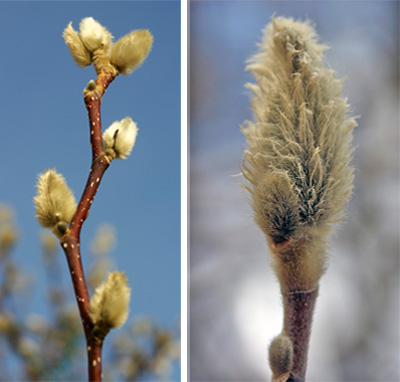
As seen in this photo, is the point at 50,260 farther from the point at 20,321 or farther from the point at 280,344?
the point at 280,344

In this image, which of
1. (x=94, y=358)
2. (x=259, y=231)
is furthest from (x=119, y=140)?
(x=259, y=231)

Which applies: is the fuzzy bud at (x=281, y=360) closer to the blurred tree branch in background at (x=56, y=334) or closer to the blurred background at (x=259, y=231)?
the blurred background at (x=259, y=231)

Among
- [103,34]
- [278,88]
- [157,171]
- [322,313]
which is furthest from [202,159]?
[103,34]

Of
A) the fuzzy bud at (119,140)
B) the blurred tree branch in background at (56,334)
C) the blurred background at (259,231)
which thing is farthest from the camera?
the blurred background at (259,231)

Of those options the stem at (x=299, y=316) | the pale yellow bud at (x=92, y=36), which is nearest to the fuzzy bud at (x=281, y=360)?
the stem at (x=299, y=316)

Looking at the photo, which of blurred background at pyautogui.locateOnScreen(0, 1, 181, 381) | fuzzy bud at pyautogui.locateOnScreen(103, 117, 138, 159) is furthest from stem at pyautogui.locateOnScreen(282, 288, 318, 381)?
fuzzy bud at pyautogui.locateOnScreen(103, 117, 138, 159)

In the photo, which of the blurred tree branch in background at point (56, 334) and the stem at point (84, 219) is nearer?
the stem at point (84, 219)

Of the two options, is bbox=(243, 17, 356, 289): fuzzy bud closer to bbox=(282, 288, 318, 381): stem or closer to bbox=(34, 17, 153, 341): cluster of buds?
bbox=(282, 288, 318, 381): stem
